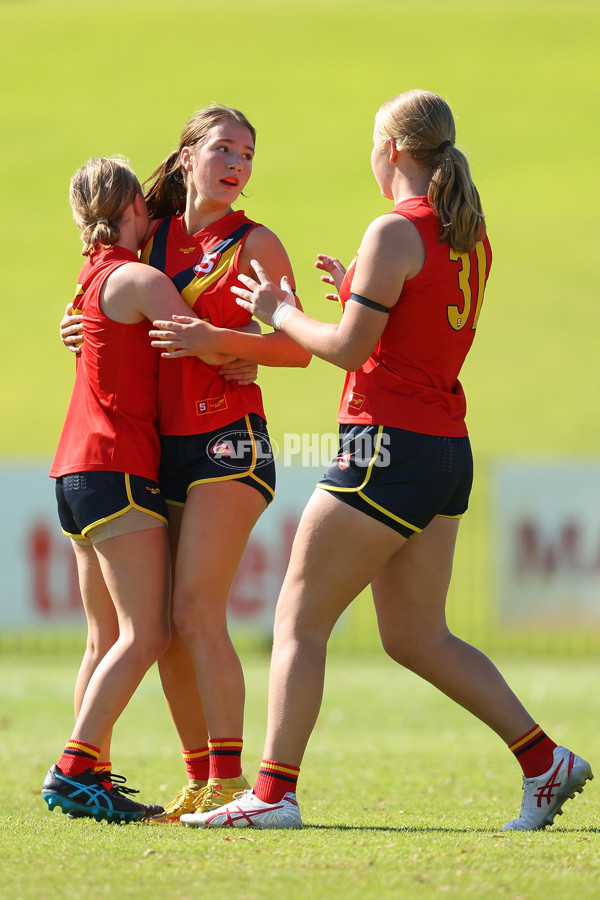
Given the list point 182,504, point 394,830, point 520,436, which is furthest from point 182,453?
point 520,436

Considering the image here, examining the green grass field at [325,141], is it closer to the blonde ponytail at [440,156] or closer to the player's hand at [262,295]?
the player's hand at [262,295]

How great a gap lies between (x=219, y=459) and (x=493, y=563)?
363 inches

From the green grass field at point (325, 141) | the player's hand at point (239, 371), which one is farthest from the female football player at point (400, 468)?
the green grass field at point (325, 141)

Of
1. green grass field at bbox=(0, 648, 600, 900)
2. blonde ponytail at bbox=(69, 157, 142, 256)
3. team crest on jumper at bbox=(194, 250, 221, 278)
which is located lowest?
green grass field at bbox=(0, 648, 600, 900)

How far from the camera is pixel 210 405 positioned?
4367 millimetres

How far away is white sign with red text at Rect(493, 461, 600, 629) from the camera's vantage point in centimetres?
1290

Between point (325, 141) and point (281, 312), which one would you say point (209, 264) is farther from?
point (325, 141)

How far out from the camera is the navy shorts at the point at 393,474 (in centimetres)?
395

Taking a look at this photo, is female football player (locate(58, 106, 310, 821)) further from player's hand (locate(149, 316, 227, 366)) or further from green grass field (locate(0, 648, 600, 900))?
green grass field (locate(0, 648, 600, 900))

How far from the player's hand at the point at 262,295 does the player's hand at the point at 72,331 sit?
0.62 m

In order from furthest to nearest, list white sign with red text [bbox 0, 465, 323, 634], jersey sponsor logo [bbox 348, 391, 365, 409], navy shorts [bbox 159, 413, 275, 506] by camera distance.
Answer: white sign with red text [bbox 0, 465, 323, 634]
navy shorts [bbox 159, 413, 275, 506]
jersey sponsor logo [bbox 348, 391, 365, 409]

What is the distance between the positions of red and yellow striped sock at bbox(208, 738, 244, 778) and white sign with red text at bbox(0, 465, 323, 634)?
8131mm

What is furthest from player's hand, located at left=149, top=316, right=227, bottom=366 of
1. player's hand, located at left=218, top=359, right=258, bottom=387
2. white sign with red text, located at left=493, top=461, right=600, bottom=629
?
white sign with red text, located at left=493, top=461, right=600, bottom=629

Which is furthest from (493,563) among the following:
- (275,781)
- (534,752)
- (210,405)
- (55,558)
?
(275,781)
